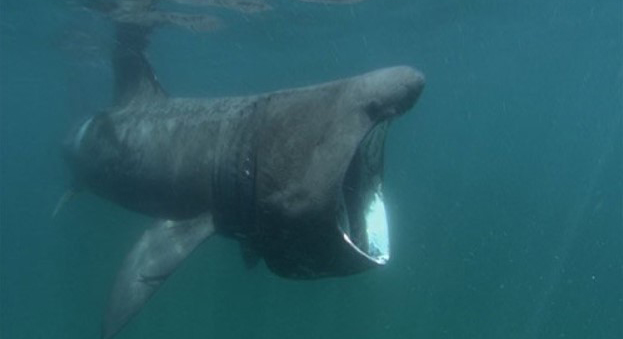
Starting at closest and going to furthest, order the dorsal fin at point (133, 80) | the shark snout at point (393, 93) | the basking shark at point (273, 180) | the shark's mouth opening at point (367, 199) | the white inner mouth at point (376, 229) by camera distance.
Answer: the shark snout at point (393, 93) < the basking shark at point (273, 180) < the white inner mouth at point (376, 229) < the shark's mouth opening at point (367, 199) < the dorsal fin at point (133, 80)

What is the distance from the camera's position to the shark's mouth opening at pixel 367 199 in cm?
659

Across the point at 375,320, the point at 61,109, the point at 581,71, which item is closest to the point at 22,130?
the point at 61,109

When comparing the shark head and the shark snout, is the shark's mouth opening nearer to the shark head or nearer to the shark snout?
the shark head

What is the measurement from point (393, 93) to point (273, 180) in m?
1.40

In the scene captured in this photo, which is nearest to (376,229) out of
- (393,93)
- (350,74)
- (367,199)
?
(367,199)

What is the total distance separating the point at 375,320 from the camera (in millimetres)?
34312

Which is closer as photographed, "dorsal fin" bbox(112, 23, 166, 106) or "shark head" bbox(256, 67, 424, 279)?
"shark head" bbox(256, 67, 424, 279)

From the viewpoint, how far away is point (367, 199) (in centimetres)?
692

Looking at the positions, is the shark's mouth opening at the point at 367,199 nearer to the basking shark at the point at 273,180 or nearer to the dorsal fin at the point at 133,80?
the basking shark at the point at 273,180

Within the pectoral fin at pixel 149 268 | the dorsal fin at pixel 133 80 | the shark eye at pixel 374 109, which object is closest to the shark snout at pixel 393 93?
the shark eye at pixel 374 109

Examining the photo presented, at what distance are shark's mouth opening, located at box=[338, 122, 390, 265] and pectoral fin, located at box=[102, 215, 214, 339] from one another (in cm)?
157

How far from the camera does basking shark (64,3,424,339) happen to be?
6.16m

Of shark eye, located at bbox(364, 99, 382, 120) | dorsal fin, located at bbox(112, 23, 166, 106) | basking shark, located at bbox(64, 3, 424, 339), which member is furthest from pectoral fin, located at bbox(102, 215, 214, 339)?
dorsal fin, located at bbox(112, 23, 166, 106)

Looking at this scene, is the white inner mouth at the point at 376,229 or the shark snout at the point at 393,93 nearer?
the shark snout at the point at 393,93
